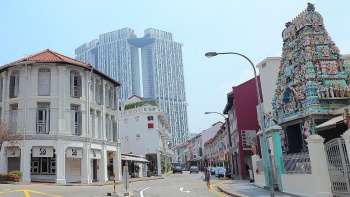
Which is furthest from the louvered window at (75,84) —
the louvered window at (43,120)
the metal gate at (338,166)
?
the metal gate at (338,166)

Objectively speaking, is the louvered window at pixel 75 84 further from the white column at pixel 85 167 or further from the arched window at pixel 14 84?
the white column at pixel 85 167

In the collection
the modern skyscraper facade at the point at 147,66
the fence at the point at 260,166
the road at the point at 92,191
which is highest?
the modern skyscraper facade at the point at 147,66

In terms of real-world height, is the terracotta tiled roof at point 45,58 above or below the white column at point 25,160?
above

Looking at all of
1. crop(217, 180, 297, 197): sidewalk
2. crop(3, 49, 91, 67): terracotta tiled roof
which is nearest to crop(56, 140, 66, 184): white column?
crop(3, 49, 91, 67): terracotta tiled roof

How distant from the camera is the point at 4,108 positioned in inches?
1307

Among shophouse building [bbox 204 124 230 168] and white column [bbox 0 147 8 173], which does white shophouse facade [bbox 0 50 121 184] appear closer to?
white column [bbox 0 147 8 173]

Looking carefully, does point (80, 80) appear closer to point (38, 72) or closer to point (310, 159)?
point (38, 72)

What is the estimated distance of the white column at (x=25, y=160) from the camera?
29922mm

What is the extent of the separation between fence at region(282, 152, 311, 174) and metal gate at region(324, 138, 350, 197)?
4.35 ft

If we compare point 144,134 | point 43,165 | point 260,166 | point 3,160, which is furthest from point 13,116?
point 144,134

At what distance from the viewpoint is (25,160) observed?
99.0ft

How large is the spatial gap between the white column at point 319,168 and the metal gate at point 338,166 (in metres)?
0.18

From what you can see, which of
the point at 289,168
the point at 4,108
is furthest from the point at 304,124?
the point at 4,108

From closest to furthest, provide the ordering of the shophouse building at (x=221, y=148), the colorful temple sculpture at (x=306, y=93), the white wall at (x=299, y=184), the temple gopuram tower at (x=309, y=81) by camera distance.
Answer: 1. the white wall at (x=299, y=184)
2. the colorful temple sculpture at (x=306, y=93)
3. the temple gopuram tower at (x=309, y=81)
4. the shophouse building at (x=221, y=148)
